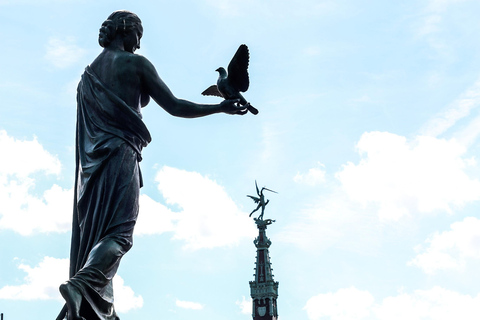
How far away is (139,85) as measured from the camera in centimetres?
713

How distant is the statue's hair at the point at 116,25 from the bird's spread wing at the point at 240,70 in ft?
3.71

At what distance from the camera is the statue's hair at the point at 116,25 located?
734cm

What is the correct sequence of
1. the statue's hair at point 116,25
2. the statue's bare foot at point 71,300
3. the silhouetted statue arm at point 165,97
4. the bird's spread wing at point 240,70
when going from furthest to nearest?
the statue's hair at point 116,25
the silhouetted statue arm at point 165,97
the bird's spread wing at point 240,70
the statue's bare foot at point 71,300

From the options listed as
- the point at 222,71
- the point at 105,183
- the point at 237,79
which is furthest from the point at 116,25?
the point at 105,183

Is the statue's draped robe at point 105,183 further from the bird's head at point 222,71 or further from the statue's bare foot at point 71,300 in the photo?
the bird's head at point 222,71

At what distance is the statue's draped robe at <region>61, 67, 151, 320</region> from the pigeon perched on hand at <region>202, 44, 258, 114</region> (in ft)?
2.70

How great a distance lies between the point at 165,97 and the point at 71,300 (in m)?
2.16

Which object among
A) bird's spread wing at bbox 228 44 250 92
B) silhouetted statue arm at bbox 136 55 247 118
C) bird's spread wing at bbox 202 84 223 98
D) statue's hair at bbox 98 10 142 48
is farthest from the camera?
bird's spread wing at bbox 202 84 223 98

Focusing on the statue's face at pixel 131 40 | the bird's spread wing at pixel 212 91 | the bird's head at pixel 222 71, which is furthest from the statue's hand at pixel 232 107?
the statue's face at pixel 131 40

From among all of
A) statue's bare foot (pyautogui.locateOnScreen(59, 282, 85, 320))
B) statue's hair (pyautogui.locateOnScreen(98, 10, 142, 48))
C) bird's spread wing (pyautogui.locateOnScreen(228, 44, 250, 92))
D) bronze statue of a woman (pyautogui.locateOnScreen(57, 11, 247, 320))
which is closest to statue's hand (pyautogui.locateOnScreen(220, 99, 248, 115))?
bronze statue of a woman (pyautogui.locateOnScreen(57, 11, 247, 320))

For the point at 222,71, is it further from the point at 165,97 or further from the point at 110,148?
the point at 110,148

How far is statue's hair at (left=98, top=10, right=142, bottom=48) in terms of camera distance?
24.1ft

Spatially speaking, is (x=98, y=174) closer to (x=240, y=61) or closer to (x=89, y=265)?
(x=89, y=265)

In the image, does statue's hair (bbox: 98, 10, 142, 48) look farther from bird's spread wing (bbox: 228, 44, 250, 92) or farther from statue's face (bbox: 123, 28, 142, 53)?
bird's spread wing (bbox: 228, 44, 250, 92)
